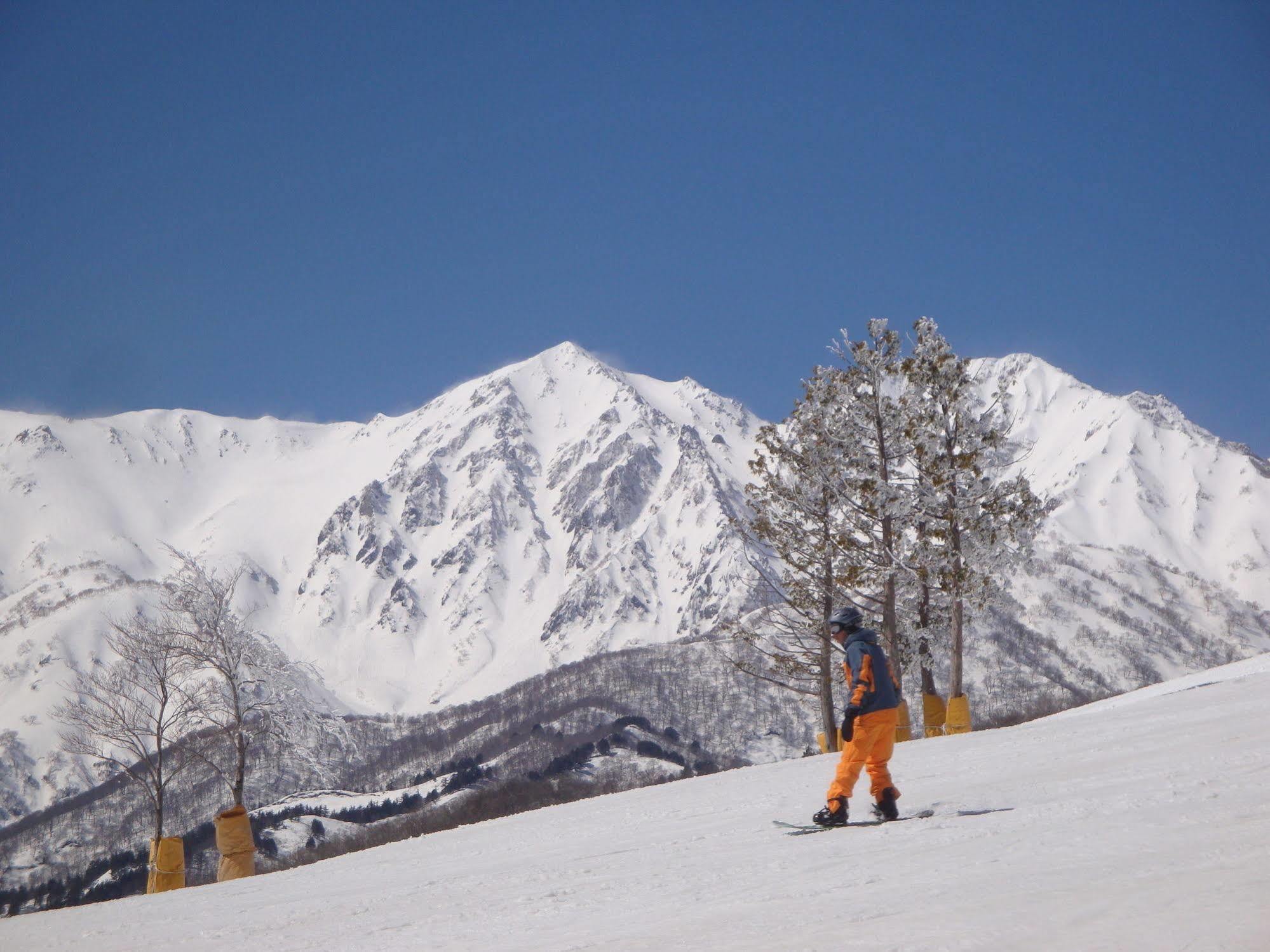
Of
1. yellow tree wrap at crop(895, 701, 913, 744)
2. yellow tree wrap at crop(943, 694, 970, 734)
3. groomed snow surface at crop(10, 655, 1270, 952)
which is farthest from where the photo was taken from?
yellow tree wrap at crop(943, 694, 970, 734)

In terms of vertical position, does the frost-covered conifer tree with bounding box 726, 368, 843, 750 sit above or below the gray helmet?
above

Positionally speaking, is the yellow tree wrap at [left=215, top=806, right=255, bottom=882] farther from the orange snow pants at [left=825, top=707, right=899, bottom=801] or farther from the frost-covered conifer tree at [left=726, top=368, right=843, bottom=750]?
the orange snow pants at [left=825, top=707, right=899, bottom=801]

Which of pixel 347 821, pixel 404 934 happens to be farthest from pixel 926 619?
pixel 347 821

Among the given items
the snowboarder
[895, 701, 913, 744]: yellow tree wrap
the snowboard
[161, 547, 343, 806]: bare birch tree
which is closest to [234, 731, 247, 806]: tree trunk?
[161, 547, 343, 806]: bare birch tree

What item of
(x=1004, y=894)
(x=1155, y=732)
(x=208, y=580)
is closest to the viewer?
(x=1004, y=894)

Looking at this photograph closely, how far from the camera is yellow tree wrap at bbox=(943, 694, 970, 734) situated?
23.3 meters

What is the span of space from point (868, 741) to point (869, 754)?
0.42ft

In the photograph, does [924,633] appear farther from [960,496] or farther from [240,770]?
[240,770]

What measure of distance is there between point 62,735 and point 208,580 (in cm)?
700

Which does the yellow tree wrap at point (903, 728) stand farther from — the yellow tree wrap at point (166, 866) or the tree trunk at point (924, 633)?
the yellow tree wrap at point (166, 866)

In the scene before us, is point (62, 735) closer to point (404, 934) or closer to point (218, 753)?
point (218, 753)

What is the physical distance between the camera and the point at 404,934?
26.4ft

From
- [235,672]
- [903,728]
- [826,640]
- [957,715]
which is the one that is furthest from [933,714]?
[235,672]

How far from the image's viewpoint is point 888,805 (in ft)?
34.7
